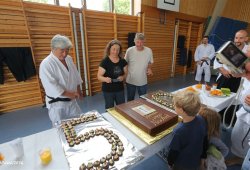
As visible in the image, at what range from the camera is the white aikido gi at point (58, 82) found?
1.50m

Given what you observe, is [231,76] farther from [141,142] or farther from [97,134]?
[97,134]

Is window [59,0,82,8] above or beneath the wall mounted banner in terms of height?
beneath

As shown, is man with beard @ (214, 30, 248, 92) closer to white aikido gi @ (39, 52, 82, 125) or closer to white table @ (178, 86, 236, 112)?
white table @ (178, 86, 236, 112)

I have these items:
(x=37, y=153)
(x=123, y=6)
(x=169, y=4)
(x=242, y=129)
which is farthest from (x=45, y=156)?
(x=169, y=4)

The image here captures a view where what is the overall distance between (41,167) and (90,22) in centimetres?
348

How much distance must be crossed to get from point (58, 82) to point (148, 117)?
101cm

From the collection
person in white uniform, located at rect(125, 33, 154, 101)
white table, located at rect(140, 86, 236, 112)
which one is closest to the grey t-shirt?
person in white uniform, located at rect(125, 33, 154, 101)

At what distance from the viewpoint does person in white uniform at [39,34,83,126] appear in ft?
4.89

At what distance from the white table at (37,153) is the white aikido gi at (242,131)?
1723 mm

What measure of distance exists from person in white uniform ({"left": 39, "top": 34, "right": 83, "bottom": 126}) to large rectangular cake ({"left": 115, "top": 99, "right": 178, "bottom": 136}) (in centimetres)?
61

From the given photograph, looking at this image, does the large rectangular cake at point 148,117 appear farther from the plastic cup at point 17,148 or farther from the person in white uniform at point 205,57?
the person in white uniform at point 205,57

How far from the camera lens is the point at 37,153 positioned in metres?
0.98

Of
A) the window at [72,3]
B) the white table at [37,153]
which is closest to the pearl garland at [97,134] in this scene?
the white table at [37,153]

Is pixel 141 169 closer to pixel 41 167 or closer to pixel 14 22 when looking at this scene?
pixel 41 167
